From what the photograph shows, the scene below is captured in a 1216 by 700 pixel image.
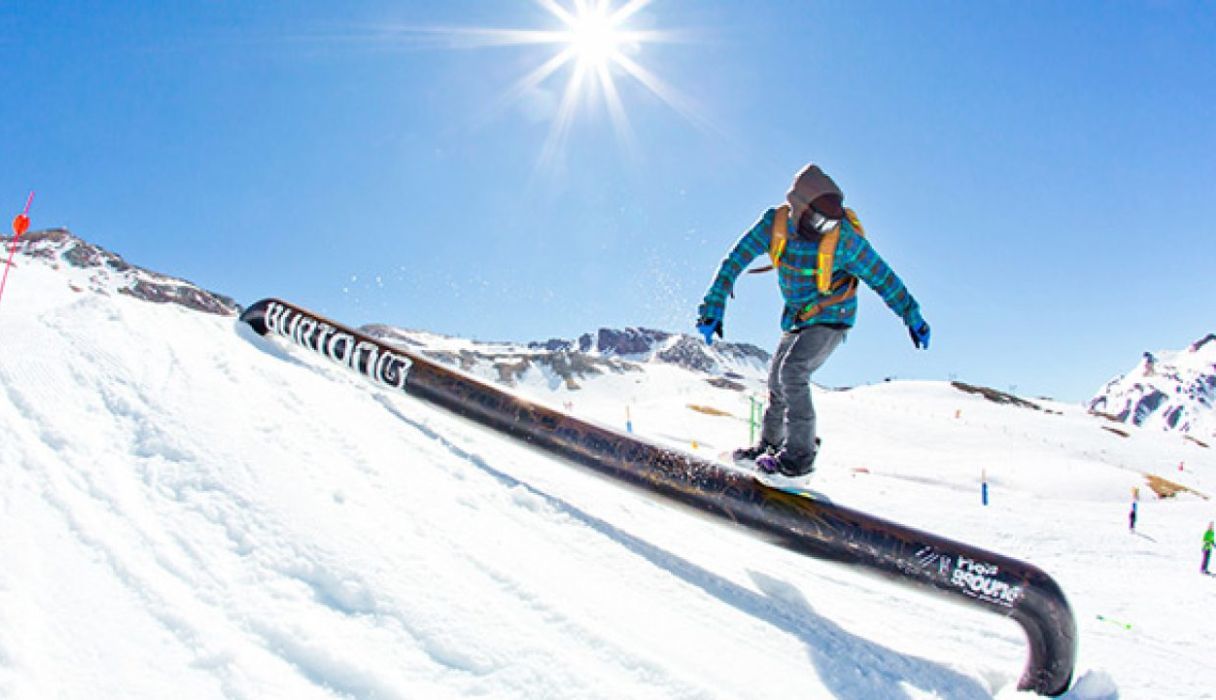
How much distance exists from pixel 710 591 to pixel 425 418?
343cm

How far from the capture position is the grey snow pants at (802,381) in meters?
3.97

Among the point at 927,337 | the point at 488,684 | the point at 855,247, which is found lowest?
the point at 488,684

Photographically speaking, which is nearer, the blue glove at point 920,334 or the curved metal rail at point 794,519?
the curved metal rail at point 794,519

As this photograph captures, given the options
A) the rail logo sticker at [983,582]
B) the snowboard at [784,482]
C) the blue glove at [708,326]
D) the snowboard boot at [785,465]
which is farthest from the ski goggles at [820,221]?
the rail logo sticker at [983,582]

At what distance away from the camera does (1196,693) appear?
10.0ft

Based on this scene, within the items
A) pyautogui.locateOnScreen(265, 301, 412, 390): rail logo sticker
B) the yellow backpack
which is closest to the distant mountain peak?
pyautogui.locateOnScreen(265, 301, 412, 390): rail logo sticker

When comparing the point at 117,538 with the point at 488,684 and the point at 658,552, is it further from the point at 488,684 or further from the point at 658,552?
the point at 658,552

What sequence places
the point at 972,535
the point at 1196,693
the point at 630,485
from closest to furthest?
the point at 1196,693, the point at 630,485, the point at 972,535

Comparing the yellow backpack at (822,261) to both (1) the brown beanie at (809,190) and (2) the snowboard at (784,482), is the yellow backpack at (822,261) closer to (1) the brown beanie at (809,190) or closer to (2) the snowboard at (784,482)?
(1) the brown beanie at (809,190)

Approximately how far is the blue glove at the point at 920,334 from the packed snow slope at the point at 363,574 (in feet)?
5.46

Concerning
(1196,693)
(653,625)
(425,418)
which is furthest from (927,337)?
(425,418)

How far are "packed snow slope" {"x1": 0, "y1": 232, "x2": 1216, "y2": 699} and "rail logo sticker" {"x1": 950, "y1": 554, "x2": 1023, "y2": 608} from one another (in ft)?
1.15

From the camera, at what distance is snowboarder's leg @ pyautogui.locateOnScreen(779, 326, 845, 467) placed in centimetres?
398

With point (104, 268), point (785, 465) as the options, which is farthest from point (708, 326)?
point (104, 268)
